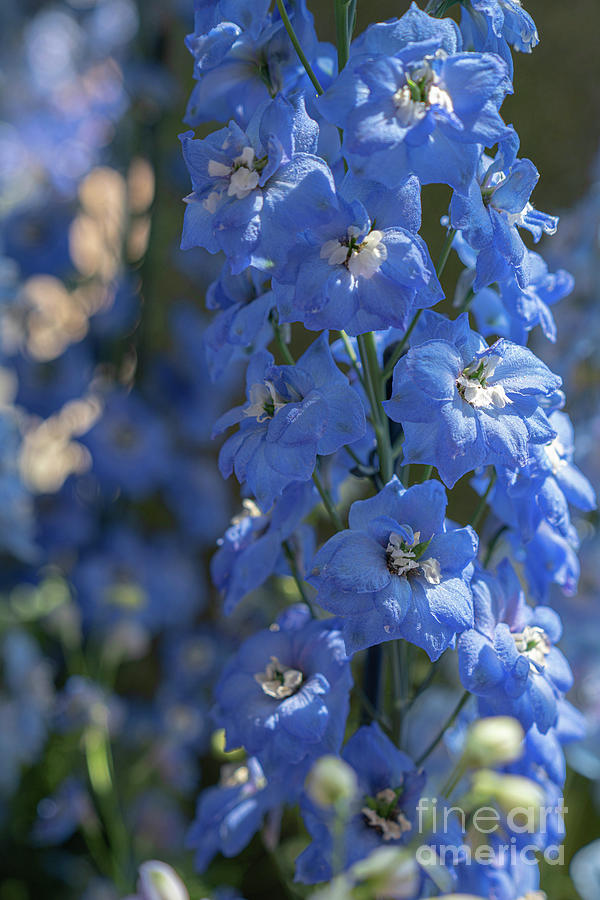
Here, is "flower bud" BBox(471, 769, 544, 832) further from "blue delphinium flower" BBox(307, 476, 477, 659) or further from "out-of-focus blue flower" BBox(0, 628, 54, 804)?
"out-of-focus blue flower" BBox(0, 628, 54, 804)

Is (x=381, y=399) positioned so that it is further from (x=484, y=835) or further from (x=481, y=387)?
(x=484, y=835)

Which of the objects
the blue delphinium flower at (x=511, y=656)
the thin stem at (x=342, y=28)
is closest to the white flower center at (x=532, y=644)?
the blue delphinium flower at (x=511, y=656)

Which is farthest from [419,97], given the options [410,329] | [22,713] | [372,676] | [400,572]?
[22,713]

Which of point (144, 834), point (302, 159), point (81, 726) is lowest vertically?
point (144, 834)

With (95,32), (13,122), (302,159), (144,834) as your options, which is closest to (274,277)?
(302,159)

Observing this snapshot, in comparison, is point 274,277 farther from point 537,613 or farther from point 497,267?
point 537,613
